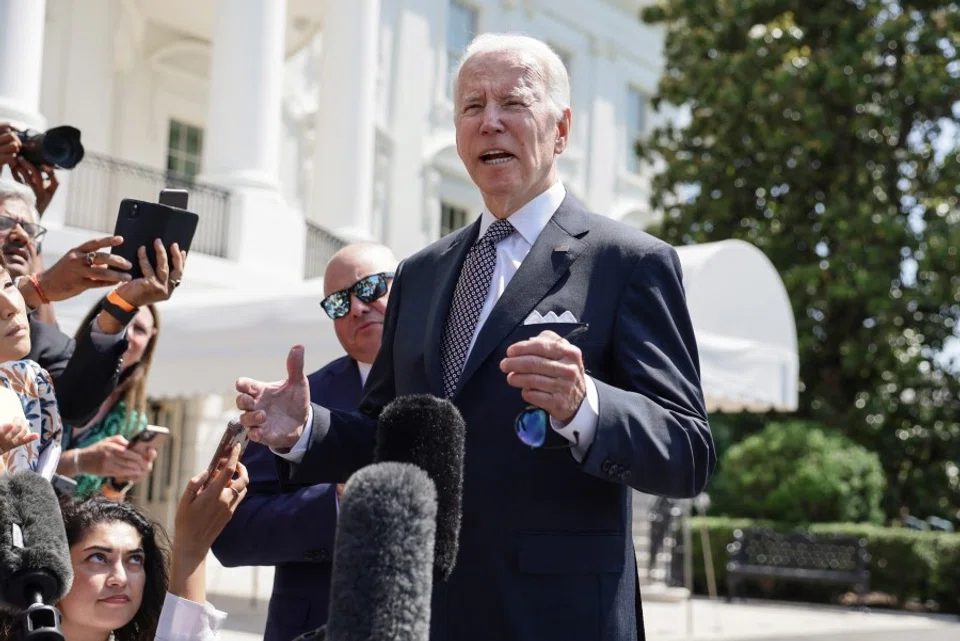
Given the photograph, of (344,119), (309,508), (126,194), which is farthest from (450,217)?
(309,508)

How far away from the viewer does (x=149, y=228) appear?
352cm

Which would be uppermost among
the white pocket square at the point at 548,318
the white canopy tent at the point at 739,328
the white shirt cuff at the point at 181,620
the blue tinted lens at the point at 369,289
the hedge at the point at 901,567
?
the white canopy tent at the point at 739,328

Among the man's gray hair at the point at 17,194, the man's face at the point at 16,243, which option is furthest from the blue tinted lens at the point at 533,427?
the man's gray hair at the point at 17,194

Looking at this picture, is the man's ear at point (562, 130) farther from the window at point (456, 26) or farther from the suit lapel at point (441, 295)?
the window at point (456, 26)

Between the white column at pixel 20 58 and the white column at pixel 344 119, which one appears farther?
the white column at pixel 344 119

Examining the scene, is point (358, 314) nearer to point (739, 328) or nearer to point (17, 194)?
point (17, 194)

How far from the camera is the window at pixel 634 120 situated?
30688 mm

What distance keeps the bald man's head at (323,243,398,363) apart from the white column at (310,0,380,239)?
15.6m

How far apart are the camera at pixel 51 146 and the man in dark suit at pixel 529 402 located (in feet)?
7.68

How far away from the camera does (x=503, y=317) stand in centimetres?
245

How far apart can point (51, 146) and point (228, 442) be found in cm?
242

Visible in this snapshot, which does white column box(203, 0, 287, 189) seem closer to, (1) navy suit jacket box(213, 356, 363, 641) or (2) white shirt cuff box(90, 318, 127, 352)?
A: (2) white shirt cuff box(90, 318, 127, 352)

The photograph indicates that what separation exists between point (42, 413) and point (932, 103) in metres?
20.8

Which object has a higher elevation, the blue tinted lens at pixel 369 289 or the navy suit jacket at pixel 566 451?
the blue tinted lens at pixel 369 289
